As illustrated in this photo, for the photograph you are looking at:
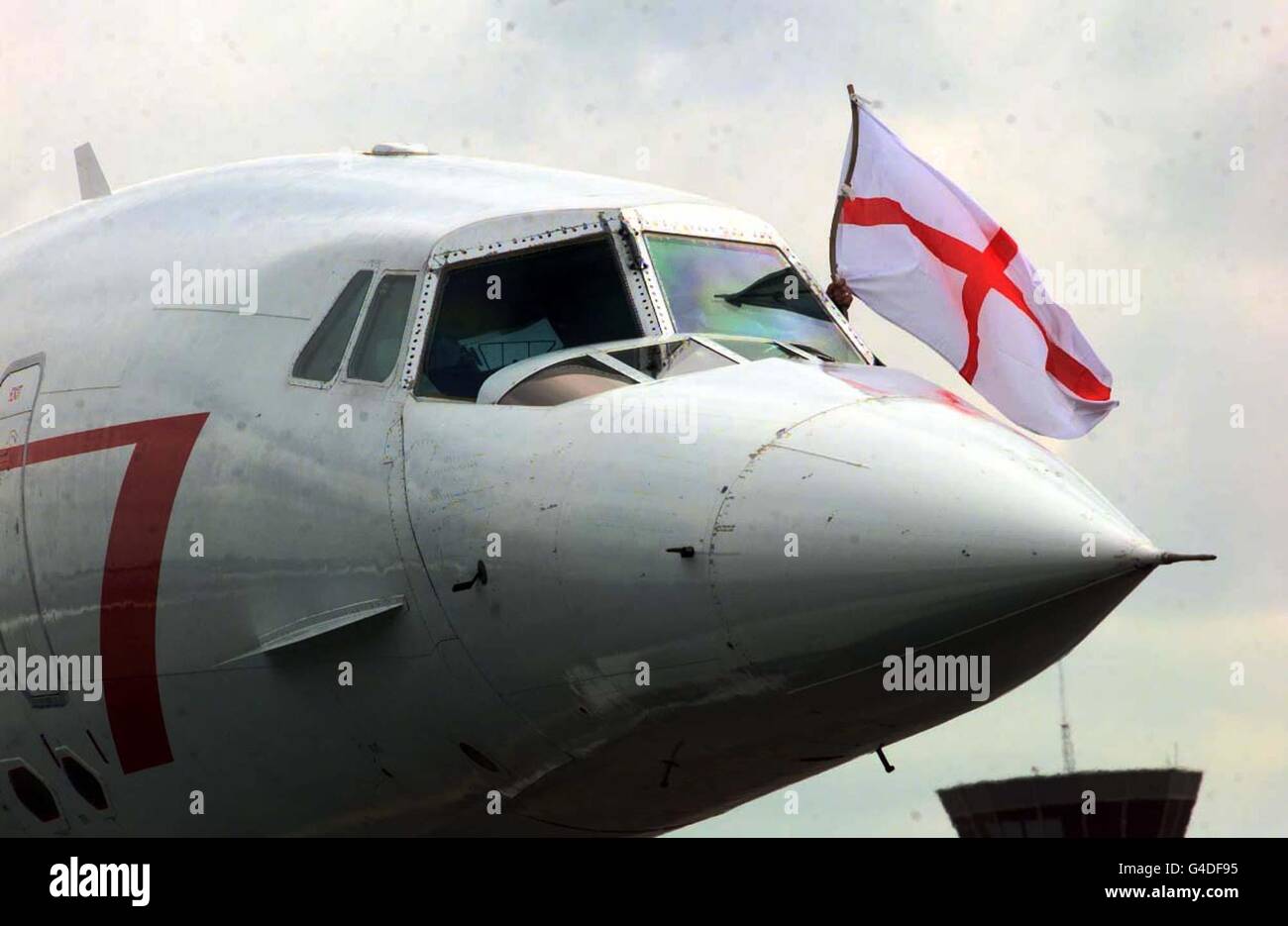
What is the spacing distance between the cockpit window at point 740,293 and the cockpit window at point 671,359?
32 centimetres

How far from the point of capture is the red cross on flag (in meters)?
19.0

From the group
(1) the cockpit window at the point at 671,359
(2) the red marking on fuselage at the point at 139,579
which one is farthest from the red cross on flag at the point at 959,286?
(2) the red marking on fuselage at the point at 139,579

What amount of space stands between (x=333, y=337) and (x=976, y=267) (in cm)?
883

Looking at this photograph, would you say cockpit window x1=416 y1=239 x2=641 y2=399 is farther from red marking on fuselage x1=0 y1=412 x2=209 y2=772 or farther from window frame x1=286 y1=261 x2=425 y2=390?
red marking on fuselage x1=0 y1=412 x2=209 y2=772

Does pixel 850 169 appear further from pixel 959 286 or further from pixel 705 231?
pixel 705 231

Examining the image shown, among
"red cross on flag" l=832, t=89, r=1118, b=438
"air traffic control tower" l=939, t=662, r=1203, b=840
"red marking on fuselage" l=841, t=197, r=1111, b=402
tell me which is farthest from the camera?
"air traffic control tower" l=939, t=662, r=1203, b=840

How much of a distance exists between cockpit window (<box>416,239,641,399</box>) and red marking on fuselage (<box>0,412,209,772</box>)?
61.2 inches

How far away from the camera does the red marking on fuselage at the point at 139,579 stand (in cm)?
1234

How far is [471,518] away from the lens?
10875mm

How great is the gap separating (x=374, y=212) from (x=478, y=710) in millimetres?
3340

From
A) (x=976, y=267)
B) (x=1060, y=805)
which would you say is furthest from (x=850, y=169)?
(x=1060, y=805)

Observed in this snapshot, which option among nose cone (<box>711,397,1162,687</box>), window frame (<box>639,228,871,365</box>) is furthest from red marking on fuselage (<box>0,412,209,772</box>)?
nose cone (<box>711,397,1162,687</box>)
